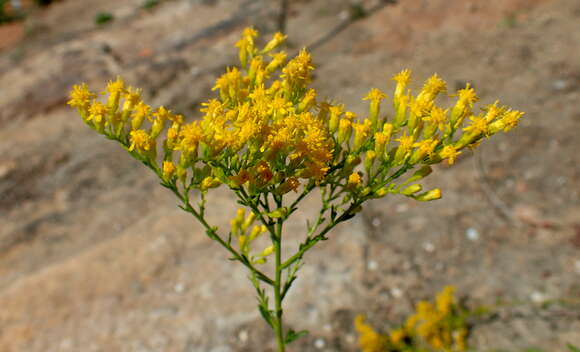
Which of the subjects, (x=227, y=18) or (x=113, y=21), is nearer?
(x=227, y=18)

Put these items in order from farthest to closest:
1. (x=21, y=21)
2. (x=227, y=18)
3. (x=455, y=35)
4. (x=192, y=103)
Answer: (x=21, y=21), (x=227, y=18), (x=455, y=35), (x=192, y=103)

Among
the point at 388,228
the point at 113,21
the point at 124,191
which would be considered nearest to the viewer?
the point at 388,228

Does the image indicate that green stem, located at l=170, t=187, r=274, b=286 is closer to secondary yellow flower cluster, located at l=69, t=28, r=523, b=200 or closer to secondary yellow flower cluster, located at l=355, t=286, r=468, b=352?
secondary yellow flower cluster, located at l=69, t=28, r=523, b=200

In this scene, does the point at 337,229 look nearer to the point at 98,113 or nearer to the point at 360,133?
the point at 360,133

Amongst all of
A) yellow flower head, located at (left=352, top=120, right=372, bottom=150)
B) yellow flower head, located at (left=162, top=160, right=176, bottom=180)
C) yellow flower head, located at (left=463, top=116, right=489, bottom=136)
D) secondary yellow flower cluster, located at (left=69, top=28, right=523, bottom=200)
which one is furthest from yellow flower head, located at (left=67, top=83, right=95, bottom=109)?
yellow flower head, located at (left=463, top=116, right=489, bottom=136)

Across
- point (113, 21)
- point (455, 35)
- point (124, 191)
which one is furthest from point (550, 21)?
point (113, 21)

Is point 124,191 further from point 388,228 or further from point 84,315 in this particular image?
point 388,228
